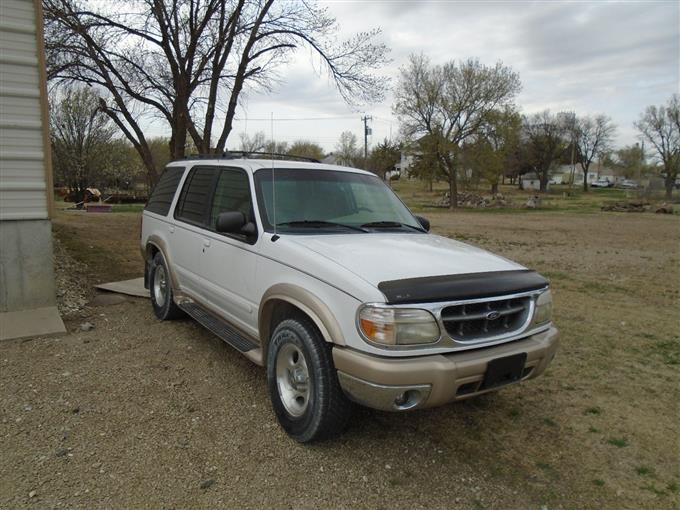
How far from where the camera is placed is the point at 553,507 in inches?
109

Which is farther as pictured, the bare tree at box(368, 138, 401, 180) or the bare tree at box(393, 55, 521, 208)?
the bare tree at box(368, 138, 401, 180)

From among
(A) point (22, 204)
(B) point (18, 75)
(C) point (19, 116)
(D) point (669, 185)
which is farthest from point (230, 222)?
(D) point (669, 185)

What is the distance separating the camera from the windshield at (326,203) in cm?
388

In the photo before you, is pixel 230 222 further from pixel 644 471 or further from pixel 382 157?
pixel 382 157

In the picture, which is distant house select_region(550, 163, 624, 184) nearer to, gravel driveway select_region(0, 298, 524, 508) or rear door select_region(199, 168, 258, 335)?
rear door select_region(199, 168, 258, 335)

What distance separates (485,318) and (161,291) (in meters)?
4.11

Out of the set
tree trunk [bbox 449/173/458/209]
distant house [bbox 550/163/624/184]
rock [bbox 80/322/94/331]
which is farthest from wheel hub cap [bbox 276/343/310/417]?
distant house [bbox 550/163/624/184]

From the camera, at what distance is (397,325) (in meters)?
2.75

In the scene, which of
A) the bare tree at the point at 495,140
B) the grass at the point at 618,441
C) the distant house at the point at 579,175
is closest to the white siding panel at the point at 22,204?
the grass at the point at 618,441

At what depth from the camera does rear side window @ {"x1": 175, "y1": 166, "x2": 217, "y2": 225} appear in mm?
4738

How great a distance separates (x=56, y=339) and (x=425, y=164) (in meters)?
34.9

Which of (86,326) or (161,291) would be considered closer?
(86,326)

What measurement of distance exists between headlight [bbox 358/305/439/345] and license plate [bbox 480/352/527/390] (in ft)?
1.43

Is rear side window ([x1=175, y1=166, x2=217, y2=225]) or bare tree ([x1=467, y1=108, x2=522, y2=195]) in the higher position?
bare tree ([x1=467, y1=108, x2=522, y2=195])
